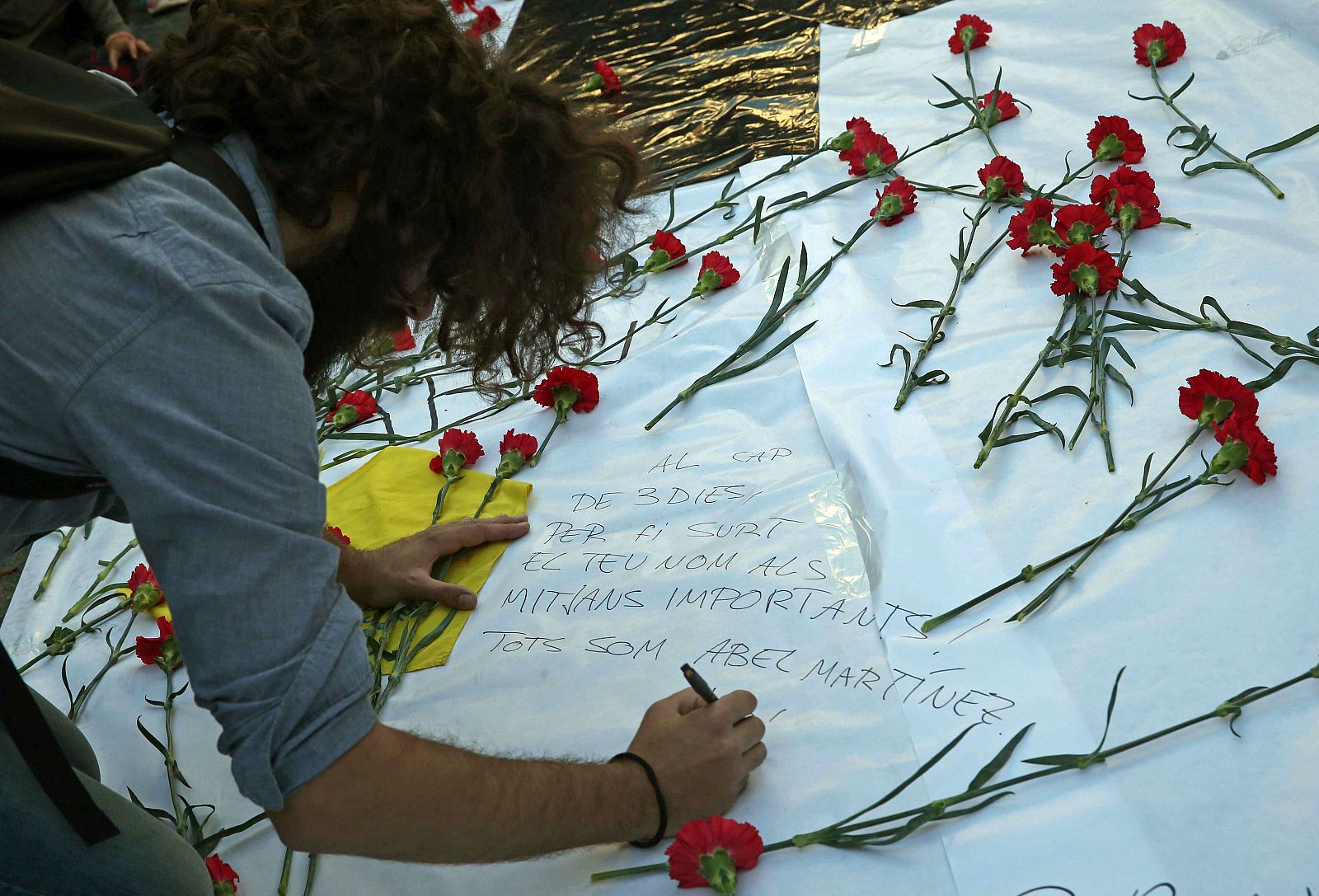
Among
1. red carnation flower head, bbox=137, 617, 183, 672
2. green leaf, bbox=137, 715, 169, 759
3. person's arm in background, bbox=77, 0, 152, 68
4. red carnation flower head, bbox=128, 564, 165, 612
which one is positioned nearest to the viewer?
green leaf, bbox=137, 715, 169, 759

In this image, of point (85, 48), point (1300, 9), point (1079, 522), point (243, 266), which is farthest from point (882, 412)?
point (85, 48)

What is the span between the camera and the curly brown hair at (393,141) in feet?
3.35

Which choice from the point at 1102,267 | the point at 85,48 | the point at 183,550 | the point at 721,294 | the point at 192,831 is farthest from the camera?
the point at 85,48

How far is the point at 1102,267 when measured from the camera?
4.83 ft

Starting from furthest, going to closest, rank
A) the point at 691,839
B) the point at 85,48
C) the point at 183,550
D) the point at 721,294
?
1. the point at 85,48
2. the point at 721,294
3. the point at 691,839
4. the point at 183,550

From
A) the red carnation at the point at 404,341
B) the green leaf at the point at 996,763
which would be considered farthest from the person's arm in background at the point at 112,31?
the green leaf at the point at 996,763

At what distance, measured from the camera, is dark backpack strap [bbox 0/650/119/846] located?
93 cm

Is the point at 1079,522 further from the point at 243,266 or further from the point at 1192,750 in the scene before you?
the point at 243,266

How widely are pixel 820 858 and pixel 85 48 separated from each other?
318cm

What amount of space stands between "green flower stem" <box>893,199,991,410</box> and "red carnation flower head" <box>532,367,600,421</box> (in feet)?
1.54

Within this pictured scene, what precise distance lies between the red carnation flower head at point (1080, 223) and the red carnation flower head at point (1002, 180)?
190mm

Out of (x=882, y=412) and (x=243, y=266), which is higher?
(x=243, y=266)

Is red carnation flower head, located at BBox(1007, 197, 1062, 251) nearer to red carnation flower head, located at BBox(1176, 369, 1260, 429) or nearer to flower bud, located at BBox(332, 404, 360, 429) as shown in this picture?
red carnation flower head, located at BBox(1176, 369, 1260, 429)

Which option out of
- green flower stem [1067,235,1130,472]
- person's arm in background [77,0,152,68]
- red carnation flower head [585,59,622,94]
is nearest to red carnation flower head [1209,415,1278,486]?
green flower stem [1067,235,1130,472]
